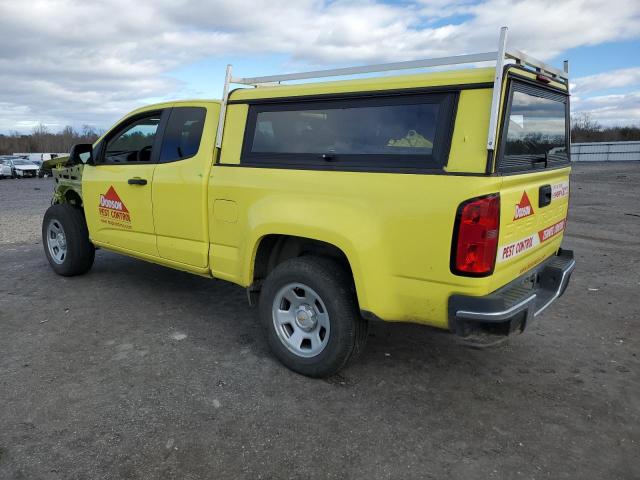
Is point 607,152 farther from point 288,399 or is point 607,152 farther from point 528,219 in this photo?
point 288,399

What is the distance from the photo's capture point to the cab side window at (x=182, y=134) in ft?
14.1

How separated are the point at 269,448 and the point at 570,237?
7536mm

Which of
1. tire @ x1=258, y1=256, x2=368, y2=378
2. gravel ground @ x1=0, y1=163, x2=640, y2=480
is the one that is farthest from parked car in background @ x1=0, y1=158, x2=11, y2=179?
tire @ x1=258, y1=256, x2=368, y2=378

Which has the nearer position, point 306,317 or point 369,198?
point 369,198

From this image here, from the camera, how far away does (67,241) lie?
576cm

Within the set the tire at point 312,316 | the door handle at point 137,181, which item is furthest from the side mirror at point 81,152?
the tire at point 312,316

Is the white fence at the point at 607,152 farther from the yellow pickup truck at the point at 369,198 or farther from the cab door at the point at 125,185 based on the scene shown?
the cab door at the point at 125,185

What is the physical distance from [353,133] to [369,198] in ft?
1.69

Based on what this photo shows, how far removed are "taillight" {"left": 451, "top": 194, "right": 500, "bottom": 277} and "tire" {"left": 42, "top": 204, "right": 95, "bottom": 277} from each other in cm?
455

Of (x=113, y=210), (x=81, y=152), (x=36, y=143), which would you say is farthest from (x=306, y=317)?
(x=36, y=143)

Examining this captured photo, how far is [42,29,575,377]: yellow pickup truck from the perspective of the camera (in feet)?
9.33

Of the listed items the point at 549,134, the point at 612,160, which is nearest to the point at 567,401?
the point at 549,134

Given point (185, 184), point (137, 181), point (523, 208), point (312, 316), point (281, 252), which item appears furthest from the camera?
point (137, 181)

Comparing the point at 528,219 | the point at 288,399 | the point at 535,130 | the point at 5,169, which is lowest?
the point at 288,399
